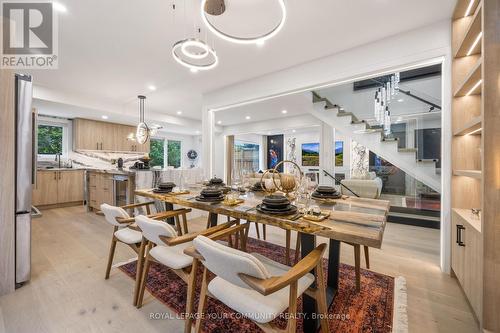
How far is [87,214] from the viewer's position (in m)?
4.41

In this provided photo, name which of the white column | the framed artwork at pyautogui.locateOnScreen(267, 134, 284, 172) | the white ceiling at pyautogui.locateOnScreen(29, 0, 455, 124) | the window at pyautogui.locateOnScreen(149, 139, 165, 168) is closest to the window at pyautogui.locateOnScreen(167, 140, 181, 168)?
the window at pyautogui.locateOnScreen(149, 139, 165, 168)

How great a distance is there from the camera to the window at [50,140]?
17.7ft

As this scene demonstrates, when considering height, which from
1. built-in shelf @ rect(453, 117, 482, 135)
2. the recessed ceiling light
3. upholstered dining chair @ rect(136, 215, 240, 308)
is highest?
the recessed ceiling light

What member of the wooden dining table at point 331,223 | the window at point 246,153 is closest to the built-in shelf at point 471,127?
the wooden dining table at point 331,223

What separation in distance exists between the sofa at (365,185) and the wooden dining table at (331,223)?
302 cm

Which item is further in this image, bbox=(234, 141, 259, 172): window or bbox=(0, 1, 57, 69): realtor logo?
bbox=(234, 141, 259, 172): window

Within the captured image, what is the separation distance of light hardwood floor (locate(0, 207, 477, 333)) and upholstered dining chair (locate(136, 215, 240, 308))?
241 mm

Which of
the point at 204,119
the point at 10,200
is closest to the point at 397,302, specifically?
the point at 10,200

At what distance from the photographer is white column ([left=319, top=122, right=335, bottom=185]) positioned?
5.27 metres

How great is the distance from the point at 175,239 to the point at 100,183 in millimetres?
4120

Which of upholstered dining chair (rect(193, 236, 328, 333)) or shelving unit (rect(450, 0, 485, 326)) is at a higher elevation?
shelving unit (rect(450, 0, 485, 326))

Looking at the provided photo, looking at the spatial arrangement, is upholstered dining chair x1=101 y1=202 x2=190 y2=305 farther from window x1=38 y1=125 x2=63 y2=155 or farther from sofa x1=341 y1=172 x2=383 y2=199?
window x1=38 y1=125 x2=63 y2=155

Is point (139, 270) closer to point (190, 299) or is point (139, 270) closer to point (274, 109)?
point (190, 299)

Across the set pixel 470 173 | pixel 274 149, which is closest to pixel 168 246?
pixel 470 173
